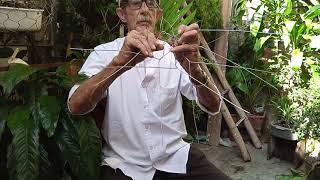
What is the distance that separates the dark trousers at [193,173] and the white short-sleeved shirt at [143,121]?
0.02 meters

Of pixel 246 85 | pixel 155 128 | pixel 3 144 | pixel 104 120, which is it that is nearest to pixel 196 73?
pixel 155 128

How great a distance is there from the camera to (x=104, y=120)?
52.1 inches

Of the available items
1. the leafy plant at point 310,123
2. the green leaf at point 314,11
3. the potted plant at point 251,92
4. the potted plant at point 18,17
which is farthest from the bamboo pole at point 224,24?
the potted plant at point 18,17

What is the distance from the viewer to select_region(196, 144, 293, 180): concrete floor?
8.68 feet

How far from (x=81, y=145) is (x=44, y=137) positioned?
0.54ft

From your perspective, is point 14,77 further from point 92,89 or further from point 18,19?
point 18,19

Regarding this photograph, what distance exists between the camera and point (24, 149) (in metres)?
1.21

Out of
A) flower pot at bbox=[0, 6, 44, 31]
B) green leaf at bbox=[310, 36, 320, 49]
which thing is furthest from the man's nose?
green leaf at bbox=[310, 36, 320, 49]

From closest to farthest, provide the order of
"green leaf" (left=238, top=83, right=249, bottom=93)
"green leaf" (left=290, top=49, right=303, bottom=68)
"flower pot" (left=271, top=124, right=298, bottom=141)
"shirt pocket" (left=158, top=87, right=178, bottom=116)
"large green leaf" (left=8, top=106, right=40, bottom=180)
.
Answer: "large green leaf" (left=8, top=106, right=40, bottom=180)
"shirt pocket" (left=158, top=87, right=178, bottom=116)
"green leaf" (left=290, top=49, right=303, bottom=68)
"flower pot" (left=271, top=124, right=298, bottom=141)
"green leaf" (left=238, top=83, right=249, bottom=93)

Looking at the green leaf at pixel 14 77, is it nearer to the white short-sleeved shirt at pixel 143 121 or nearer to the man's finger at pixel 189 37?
the white short-sleeved shirt at pixel 143 121

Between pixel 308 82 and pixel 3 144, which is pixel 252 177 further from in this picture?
pixel 3 144

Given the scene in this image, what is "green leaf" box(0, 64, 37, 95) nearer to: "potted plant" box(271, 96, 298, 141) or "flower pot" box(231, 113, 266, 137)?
"potted plant" box(271, 96, 298, 141)

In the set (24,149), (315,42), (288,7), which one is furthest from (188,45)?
(288,7)

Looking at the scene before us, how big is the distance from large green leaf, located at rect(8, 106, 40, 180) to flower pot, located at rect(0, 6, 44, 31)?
975 millimetres
